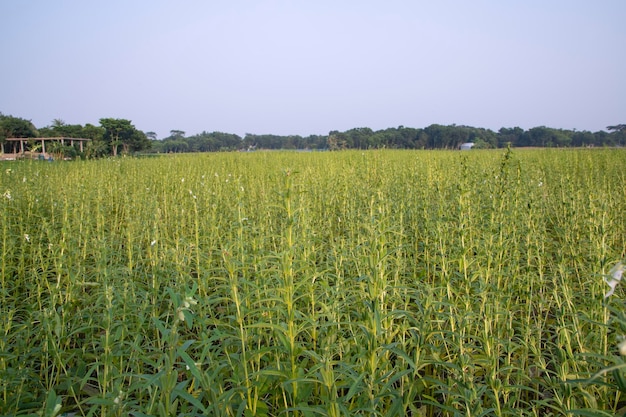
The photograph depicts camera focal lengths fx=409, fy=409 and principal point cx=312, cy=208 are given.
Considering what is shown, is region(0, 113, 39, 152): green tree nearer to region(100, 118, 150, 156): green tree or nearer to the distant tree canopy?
the distant tree canopy

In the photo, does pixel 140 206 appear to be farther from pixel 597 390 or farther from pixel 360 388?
pixel 597 390

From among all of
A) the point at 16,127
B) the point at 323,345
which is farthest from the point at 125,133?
the point at 323,345

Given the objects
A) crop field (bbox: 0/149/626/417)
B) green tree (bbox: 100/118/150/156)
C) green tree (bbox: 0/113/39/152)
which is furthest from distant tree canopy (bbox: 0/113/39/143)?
crop field (bbox: 0/149/626/417)

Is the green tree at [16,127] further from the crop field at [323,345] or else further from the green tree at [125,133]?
the crop field at [323,345]

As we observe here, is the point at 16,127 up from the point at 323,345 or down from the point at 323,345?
up

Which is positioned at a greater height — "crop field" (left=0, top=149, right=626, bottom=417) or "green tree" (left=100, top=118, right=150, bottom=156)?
"green tree" (left=100, top=118, right=150, bottom=156)

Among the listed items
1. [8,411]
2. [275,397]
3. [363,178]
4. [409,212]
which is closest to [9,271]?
[8,411]

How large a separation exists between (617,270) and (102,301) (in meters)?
3.03

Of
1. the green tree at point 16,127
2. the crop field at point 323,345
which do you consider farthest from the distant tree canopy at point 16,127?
the crop field at point 323,345

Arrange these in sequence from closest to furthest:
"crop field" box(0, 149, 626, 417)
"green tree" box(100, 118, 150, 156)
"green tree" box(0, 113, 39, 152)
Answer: "crop field" box(0, 149, 626, 417)
"green tree" box(0, 113, 39, 152)
"green tree" box(100, 118, 150, 156)

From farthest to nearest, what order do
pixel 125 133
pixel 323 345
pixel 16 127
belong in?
1. pixel 125 133
2. pixel 16 127
3. pixel 323 345

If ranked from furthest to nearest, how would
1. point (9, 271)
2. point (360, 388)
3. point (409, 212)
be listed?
point (409, 212), point (9, 271), point (360, 388)

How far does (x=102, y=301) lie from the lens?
2951mm

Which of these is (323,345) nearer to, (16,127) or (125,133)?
(125,133)
